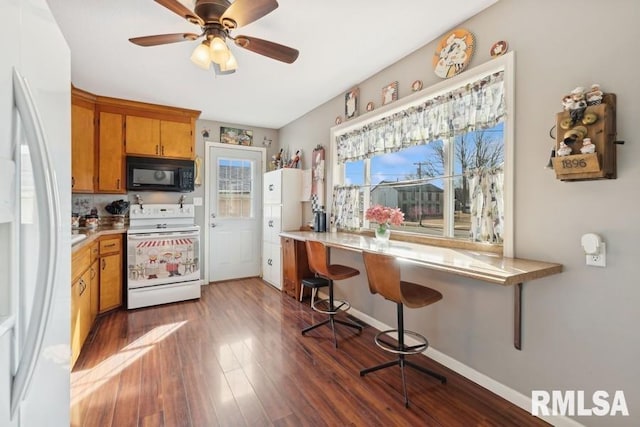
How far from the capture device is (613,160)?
4.80 ft

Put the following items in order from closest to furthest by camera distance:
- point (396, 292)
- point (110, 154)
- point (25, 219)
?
point (25, 219) < point (396, 292) < point (110, 154)

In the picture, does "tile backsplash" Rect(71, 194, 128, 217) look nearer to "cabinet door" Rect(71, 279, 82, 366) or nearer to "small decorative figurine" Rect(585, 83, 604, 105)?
"cabinet door" Rect(71, 279, 82, 366)

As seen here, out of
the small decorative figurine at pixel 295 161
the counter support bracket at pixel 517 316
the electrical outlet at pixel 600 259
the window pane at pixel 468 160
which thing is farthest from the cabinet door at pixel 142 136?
the electrical outlet at pixel 600 259

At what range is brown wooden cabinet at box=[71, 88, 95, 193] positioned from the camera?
135 inches

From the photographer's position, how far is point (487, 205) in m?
2.07

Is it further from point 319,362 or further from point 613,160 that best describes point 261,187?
point 613,160

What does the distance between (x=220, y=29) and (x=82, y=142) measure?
2.64 m

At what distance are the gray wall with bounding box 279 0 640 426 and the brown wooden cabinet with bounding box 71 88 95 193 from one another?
4.06 m

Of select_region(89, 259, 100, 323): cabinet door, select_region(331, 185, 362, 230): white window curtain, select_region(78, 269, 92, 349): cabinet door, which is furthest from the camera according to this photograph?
select_region(331, 185, 362, 230): white window curtain

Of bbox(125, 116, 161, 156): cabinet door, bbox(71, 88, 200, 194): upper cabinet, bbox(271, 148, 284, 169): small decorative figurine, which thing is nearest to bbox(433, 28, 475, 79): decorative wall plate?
bbox(271, 148, 284, 169): small decorative figurine

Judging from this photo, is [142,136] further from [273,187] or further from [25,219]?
[25,219]

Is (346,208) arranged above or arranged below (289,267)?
above

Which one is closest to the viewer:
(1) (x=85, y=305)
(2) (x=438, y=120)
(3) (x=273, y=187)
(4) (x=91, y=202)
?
(2) (x=438, y=120)

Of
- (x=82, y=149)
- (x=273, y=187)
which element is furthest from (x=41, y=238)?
(x=273, y=187)
